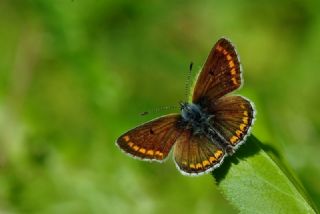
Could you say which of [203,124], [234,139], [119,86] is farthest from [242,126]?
[119,86]

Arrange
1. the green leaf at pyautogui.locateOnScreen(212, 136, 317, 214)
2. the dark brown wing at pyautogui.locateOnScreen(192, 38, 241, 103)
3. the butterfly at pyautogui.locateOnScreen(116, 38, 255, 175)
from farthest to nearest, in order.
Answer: the dark brown wing at pyautogui.locateOnScreen(192, 38, 241, 103) → the butterfly at pyautogui.locateOnScreen(116, 38, 255, 175) → the green leaf at pyautogui.locateOnScreen(212, 136, 317, 214)

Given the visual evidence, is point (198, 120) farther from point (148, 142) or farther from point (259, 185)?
point (259, 185)

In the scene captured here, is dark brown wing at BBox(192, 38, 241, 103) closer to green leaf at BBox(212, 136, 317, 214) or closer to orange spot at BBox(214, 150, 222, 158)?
orange spot at BBox(214, 150, 222, 158)

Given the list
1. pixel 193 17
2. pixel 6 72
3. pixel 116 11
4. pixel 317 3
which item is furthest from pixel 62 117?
pixel 317 3

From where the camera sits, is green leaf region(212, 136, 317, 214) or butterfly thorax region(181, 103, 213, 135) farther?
butterfly thorax region(181, 103, 213, 135)

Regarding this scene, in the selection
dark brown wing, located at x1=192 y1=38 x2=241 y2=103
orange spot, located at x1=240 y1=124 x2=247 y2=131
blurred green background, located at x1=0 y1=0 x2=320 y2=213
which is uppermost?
dark brown wing, located at x1=192 y1=38 x2=241 y2=103

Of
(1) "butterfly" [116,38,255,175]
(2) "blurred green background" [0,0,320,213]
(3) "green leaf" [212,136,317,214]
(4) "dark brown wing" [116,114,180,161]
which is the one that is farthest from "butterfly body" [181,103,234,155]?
(2) "blurred green background" [0,0,320,213]
